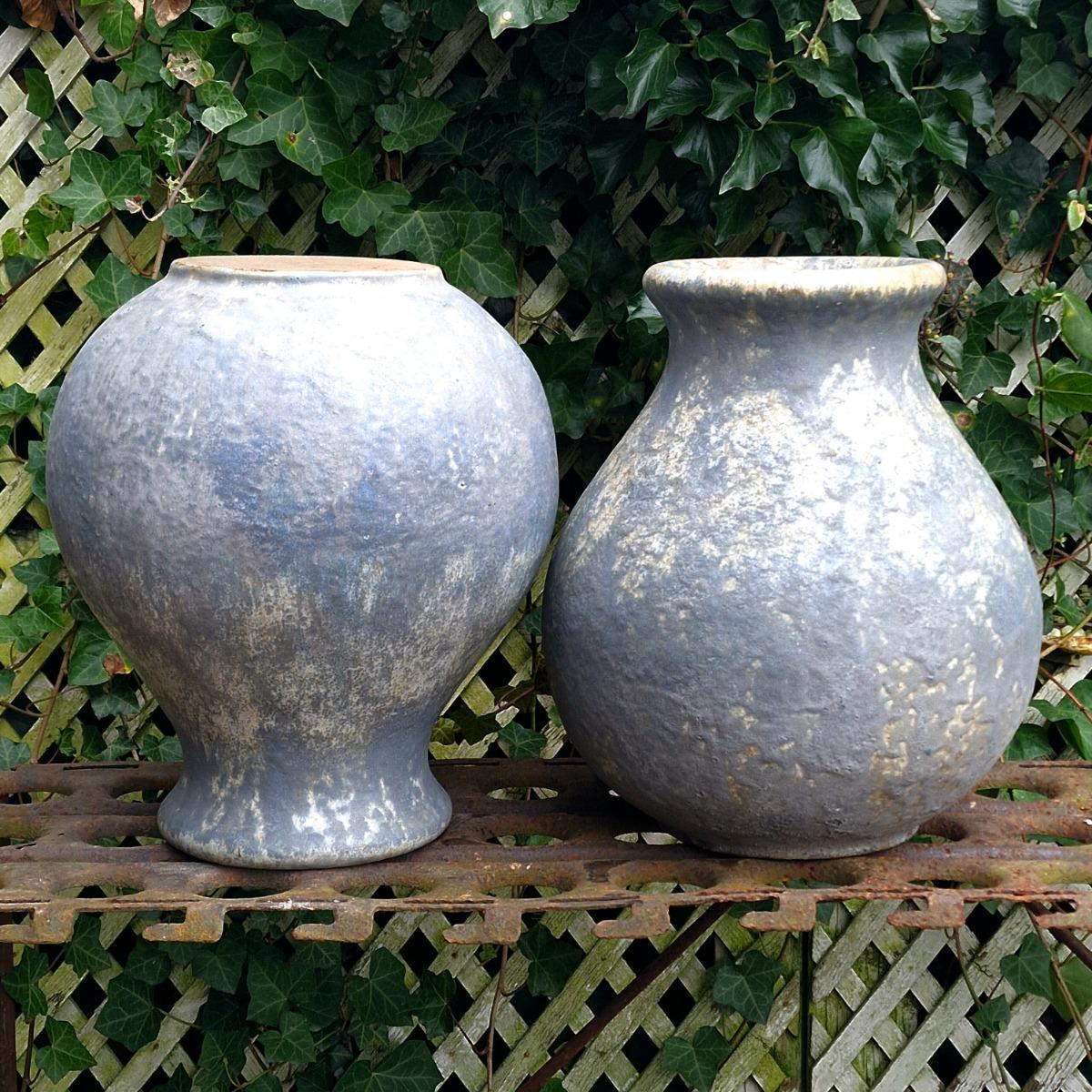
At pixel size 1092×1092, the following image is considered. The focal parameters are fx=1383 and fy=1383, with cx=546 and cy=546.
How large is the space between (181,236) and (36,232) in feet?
0.60

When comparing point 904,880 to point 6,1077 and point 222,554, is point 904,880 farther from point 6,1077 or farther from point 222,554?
point 6,1077

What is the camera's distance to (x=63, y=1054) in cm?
193

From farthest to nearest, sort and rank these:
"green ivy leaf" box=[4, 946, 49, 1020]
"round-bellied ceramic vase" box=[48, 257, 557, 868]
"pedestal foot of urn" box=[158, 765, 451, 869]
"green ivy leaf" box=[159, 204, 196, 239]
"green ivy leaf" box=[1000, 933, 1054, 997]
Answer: "green ivy leaf" box=[1000, 933, 1054, 997] → "green ivy leaf" box=[4, 946, 49, 1020] → "green ivy leaf" box=[159, 204, 196, 239] → "pedestal foot of urn" box=[158, 765, 451, 869] → "round-bellied ceramic vase" box=[48, 257, 557, 868]

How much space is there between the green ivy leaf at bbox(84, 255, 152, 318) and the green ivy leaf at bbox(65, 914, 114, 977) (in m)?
0.85

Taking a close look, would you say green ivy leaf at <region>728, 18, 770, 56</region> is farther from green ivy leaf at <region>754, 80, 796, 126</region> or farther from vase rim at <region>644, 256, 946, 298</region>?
vase rim at <region>644, 256, 946, 298</region>

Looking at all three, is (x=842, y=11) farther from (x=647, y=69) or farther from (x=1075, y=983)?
(x=1075, y=983)

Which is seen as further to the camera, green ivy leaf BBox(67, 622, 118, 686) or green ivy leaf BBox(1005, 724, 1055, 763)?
green ivy leaf BBox(1005, 724, 1055, 763)

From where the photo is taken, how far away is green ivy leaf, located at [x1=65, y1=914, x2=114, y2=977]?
76.0 inches

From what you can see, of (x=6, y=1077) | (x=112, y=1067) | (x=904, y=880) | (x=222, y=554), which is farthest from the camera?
(x=112, y=1067)

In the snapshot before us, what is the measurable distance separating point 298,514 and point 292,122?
0.79 m

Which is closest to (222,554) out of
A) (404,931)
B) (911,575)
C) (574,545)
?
(574,545)

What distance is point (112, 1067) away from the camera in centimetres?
203

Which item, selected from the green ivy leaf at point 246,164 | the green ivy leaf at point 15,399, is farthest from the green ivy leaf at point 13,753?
the green ivy leaf at point 246,164

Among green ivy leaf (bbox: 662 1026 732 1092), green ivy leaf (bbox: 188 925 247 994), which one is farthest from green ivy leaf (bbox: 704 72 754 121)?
green ivy leaf (bbox: 662 1026 732 1092)
